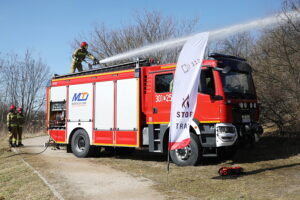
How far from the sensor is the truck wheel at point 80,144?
39.9 feet

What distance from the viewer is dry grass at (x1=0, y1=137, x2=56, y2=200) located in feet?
22.5

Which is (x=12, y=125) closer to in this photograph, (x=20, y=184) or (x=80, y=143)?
(x=80, y=143)

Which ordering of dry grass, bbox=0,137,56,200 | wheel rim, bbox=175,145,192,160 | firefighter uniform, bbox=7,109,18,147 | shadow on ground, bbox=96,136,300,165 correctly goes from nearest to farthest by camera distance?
dry grass, bbox=0,137,56,200 → wheel rim, bbox=175,145,192,160 → shadow on ground, bbox=96,136,300,165 → firefighter uniform, bbox=7,109,18,147

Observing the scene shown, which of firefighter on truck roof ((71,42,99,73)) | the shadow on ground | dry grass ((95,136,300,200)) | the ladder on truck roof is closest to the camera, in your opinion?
dry grass ((95,136,300,200))

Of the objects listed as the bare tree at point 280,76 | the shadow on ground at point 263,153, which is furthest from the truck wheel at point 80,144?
the bare tree at point 280,76

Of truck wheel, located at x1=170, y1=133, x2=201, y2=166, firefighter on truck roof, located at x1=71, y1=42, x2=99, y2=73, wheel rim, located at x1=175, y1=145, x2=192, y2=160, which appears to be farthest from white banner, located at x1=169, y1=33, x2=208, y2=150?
firefighter on truck roof, located at x1=71, y1=42, x2=99, y2=73

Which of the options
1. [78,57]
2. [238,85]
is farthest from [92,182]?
[78,57]

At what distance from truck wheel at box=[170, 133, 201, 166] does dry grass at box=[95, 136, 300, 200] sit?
21 cm

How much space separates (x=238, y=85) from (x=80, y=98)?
5.60m

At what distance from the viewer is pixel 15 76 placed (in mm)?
38344

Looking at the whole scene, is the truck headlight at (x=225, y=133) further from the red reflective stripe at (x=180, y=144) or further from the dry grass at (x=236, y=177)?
the red reflective stripe at (x=180, y=144)

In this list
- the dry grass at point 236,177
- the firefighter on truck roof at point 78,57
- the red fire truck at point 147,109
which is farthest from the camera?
the firefighter on truck roof at point 78,57

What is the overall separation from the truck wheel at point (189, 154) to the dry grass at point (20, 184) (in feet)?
11.9

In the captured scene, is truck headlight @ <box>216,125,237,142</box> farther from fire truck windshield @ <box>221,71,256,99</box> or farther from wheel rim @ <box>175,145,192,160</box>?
wheel rim @ <box>175,145,192,160</box>
